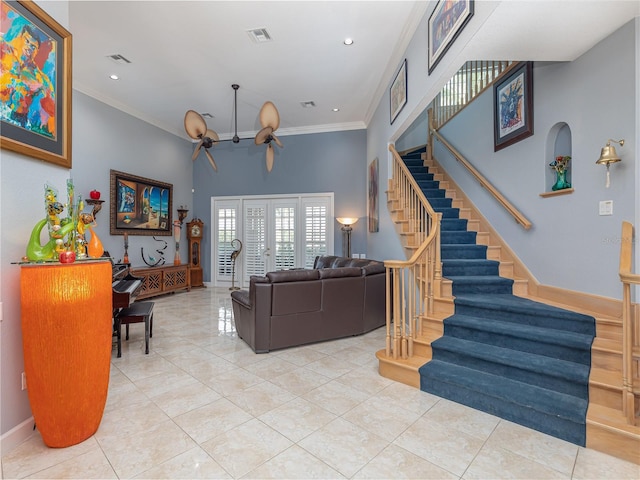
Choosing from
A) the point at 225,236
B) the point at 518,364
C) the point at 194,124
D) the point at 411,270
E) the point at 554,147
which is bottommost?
the point at 518,364

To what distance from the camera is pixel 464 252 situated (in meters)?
4.31

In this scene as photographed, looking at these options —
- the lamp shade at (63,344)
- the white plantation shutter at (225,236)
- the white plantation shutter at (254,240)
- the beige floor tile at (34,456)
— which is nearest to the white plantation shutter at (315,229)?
the white plantation shutter at (254,240)

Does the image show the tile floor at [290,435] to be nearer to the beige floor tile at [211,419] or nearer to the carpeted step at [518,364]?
the beige floor tile at [211,419]

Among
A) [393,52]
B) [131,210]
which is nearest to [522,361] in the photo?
[393,52]

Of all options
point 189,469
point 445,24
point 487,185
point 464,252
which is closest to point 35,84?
point 189,469

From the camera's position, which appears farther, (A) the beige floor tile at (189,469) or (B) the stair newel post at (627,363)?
(B) the stair newel post at (627,363)

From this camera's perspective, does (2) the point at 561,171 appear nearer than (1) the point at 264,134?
Yes

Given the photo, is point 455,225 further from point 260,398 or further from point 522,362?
point 260,398

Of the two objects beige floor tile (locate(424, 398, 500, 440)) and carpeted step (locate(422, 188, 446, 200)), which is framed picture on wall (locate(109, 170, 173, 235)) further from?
beige floor tile (locate(424, 398, 500, 440))

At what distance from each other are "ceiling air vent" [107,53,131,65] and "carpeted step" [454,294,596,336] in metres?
5.58

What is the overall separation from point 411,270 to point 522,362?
1170 mm

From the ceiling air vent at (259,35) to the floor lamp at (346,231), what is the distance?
367cm

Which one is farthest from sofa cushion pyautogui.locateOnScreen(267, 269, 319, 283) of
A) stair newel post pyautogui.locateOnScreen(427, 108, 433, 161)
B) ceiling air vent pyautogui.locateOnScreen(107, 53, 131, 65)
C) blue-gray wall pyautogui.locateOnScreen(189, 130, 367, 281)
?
stair newel post pyautogui.locateOnScreen(427, 108, 433, 161)

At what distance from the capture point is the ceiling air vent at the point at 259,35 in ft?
12.6
